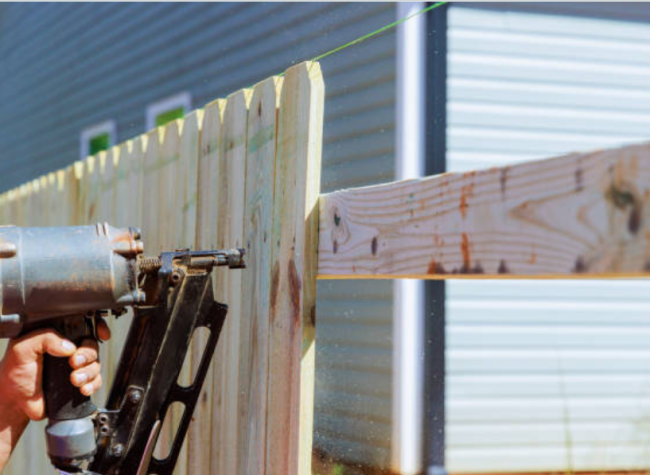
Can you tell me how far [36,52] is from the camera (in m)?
12.5

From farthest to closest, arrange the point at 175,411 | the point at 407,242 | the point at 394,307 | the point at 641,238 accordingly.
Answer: the point at 394,307 → the point at 175,411 → the point at 407,242 → the point at 641,238

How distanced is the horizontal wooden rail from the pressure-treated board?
11.3 inches

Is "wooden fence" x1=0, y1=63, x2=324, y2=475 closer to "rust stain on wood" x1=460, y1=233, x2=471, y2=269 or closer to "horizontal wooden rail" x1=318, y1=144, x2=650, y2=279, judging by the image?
"horizontal wooden rail" x1=318, y1=144, x2=650, y2=279

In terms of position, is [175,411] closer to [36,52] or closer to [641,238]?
[641,238]

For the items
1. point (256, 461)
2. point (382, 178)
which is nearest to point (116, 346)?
point (256, 461)

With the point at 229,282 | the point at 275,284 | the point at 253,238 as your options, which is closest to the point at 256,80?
the point at 229,282

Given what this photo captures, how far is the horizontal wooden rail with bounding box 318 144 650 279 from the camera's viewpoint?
1.27m

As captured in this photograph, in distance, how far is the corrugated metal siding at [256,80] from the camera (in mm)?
5844

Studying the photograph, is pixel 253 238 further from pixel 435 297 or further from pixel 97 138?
pixel 97 138

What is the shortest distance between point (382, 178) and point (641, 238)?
454cm

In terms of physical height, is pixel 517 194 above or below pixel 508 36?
below

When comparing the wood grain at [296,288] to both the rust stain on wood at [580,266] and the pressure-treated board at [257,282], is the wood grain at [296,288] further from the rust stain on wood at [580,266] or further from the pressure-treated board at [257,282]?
the rust stain on wood at [580,266]

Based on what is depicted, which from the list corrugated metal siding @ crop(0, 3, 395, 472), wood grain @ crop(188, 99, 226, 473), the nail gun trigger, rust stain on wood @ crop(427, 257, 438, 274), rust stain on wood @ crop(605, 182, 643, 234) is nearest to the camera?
rust stain on wood @ crop(605, 182, 643, 234)

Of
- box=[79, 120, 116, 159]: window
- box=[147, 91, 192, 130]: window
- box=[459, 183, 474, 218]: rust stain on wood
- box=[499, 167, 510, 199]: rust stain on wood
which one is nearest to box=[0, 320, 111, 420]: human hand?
box=[459, 183, 474, 218]: rust stain on wood
